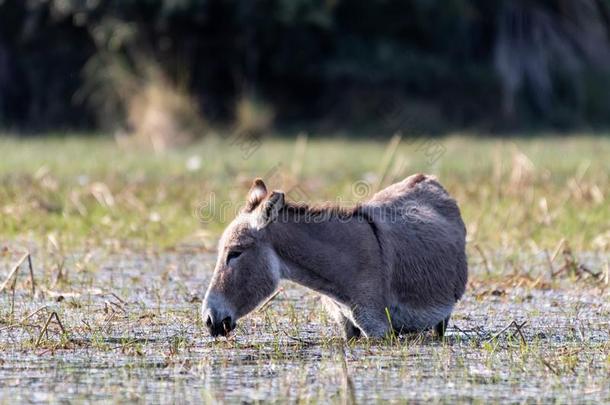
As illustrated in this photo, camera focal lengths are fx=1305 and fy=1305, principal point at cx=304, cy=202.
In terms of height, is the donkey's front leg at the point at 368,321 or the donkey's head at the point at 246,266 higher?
the donkey's head at the point at 246,266

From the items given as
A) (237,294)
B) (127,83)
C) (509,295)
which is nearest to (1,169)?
(127,83)

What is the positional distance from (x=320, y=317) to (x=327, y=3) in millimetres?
16961

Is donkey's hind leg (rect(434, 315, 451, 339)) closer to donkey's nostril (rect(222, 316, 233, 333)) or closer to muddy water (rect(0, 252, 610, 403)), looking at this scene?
muddy water (rect(0, 252, 610, 403))

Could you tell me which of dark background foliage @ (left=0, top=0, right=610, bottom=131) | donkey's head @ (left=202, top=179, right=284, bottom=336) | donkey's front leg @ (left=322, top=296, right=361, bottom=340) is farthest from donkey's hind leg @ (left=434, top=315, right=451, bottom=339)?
dark background foliage @ (left=0, top=0, right=610, bottom=131)

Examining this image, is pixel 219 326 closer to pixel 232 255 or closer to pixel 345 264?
pixel 232 255

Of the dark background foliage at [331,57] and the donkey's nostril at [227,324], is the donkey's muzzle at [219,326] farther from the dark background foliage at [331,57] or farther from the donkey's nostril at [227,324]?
the dark background foliage at [331,57]

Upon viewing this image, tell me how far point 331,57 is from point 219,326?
2107 centimetres

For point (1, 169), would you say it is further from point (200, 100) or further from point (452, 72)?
point (452, 72)

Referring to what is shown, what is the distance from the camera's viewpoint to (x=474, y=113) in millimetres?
28766

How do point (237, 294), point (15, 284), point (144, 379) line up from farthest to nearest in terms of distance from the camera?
1. point (15, 284)
2. point (237, 294)
3. point (144, 379)

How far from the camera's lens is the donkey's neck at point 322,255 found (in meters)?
8.40

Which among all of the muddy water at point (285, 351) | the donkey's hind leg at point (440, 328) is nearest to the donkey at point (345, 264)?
the donkey's hind leg at point (440, 328)

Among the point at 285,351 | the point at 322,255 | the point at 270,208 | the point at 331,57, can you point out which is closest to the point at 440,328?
the point at 322,255

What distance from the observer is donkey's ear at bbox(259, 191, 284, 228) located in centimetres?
822
